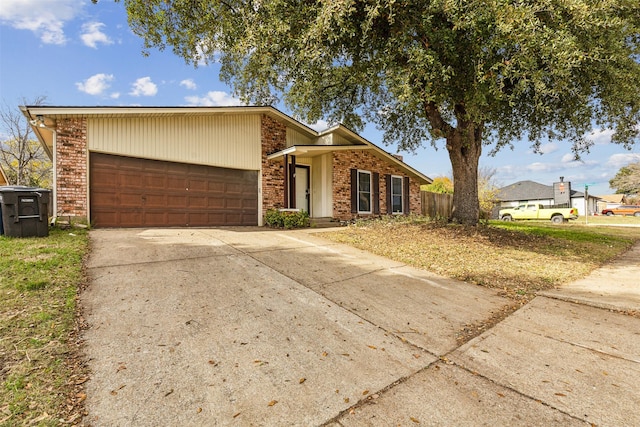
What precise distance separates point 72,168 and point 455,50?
9.70 metres

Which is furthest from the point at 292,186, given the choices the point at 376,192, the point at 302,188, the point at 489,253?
the point at 489,253

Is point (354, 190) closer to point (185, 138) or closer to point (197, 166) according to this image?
point (197, 166)

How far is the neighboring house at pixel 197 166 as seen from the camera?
8273 mm

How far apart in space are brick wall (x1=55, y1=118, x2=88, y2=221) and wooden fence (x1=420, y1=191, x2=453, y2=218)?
1530 centimetres

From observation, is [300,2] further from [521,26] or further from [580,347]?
[580,347]

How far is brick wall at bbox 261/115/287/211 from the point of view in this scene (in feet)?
38.0

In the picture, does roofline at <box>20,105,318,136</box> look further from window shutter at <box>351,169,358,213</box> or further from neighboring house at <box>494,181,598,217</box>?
neighboring house at <box>494,181,598,217</box>

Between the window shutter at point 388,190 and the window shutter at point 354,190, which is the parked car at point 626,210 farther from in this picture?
the window shutter at point 354,190

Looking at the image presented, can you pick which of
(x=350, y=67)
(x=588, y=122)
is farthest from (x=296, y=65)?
(x=588, y=122)

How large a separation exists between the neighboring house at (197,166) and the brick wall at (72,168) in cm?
2

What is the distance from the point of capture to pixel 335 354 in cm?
272

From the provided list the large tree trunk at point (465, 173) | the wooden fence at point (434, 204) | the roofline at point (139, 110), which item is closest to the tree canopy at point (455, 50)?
the large tree trunk at point (465, 173)

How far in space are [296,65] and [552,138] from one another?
853 cm

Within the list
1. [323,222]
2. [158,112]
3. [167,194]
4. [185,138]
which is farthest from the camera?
[323,222]
